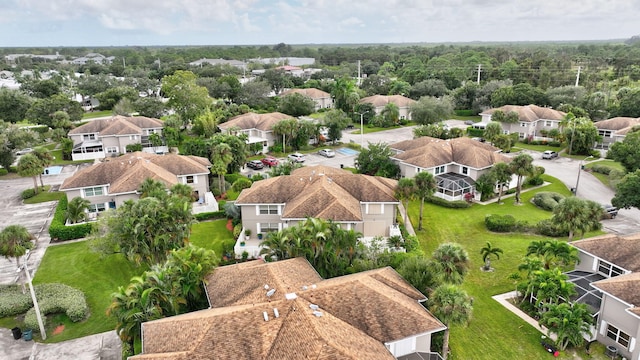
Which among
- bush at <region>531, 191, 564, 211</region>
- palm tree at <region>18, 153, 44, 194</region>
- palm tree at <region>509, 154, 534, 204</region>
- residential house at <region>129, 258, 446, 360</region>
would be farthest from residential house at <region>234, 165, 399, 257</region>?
palm tree at <region>18, 153, 44, 194</region>

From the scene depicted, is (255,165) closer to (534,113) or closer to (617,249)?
(617,249)

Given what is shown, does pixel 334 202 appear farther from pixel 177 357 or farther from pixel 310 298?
pixel 177 357

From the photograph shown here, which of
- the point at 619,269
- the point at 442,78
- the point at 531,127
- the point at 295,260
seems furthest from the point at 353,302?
the point at 442,78

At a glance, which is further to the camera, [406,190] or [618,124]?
[618,124]

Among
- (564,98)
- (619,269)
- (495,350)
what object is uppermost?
(564,98)

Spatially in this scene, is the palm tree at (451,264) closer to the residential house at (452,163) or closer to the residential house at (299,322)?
the residential house at (299,322)

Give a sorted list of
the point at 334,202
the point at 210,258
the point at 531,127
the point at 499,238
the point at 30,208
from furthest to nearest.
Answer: the point at 531,127
the point at 30,208
the point at 499,238
the point at 334,202
the point at 210,258

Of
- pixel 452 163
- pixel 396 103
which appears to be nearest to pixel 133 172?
pixel 452 163

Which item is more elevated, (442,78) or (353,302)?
(442,78)
